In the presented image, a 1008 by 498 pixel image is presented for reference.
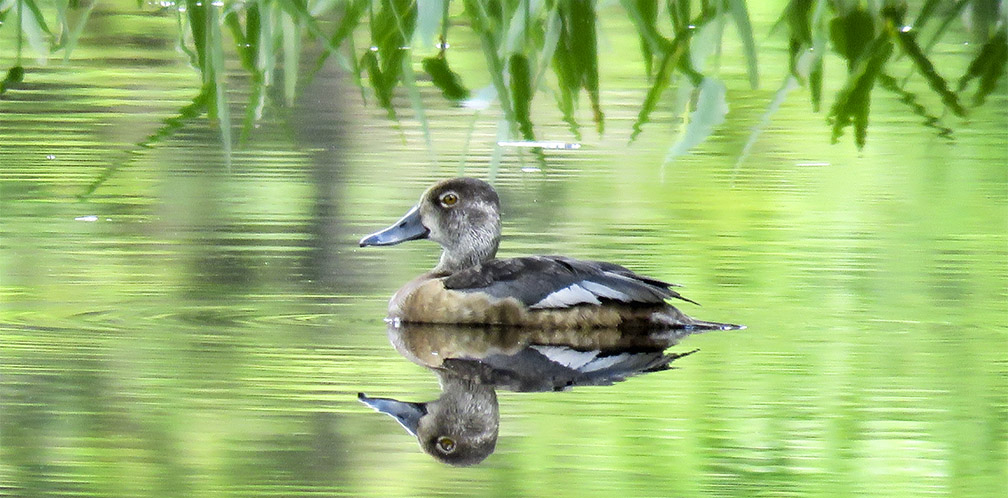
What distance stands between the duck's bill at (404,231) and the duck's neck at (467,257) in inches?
5.2

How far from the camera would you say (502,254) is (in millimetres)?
8234

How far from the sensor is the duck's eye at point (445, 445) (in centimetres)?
521

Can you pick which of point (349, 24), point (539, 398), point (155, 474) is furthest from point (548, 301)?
point (349, 24)

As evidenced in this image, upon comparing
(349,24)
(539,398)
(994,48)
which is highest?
(539,398)

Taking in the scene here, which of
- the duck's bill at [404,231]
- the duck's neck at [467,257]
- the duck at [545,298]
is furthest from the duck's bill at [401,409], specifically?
the duck's neck at [467,257]

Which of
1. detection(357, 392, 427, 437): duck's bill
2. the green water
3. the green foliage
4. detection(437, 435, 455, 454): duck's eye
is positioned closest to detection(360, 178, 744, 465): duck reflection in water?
the green water

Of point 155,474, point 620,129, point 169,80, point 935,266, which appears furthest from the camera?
point 169,80

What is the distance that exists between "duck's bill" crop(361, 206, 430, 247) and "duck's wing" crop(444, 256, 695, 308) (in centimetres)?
48

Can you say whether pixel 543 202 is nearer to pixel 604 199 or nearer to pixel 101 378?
pixel 604 199

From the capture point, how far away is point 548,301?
7145 millimetres

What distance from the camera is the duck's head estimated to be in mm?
7824

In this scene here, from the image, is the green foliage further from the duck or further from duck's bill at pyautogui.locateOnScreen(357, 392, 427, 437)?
duck's bill at pyautogui.locateOnScreen(357, 392, 427, 437)

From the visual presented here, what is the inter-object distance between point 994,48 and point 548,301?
21.5 feet

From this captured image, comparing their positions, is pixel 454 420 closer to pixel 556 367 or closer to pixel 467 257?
pixel 556 367
